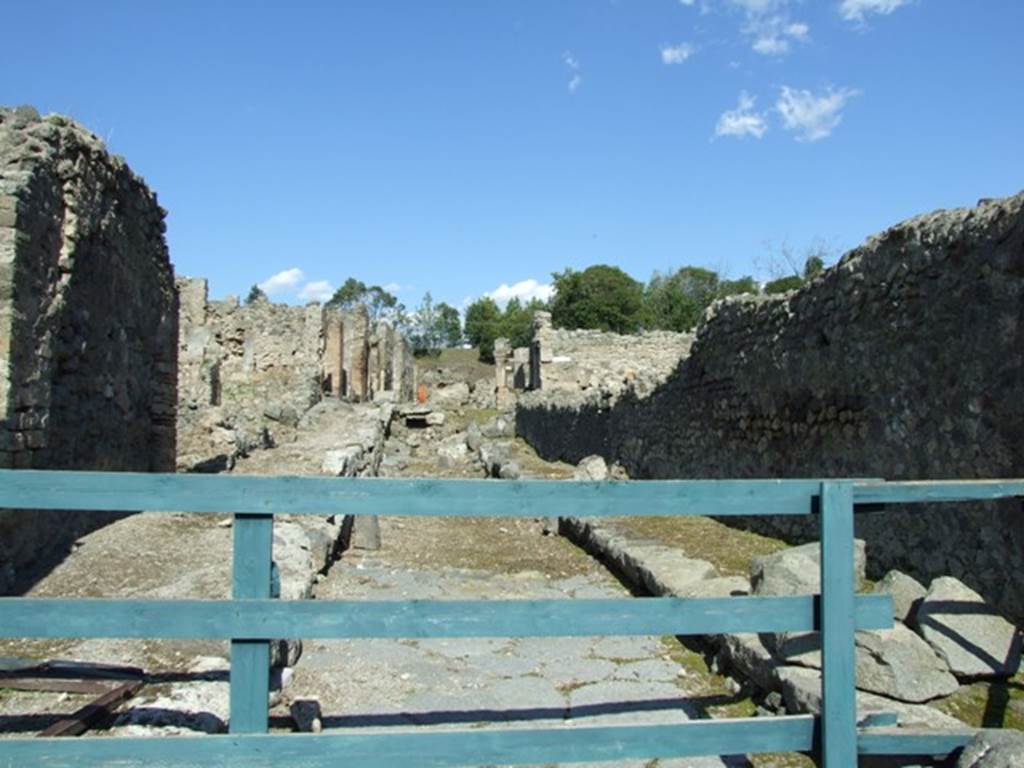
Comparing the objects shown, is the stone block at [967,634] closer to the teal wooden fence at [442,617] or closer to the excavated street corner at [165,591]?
the teal wooden fence at [442,617]

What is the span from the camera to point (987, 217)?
4828mm

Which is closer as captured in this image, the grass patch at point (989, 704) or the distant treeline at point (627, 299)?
the grass patch at point (989, 704)

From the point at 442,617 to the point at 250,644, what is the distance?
0.61 m

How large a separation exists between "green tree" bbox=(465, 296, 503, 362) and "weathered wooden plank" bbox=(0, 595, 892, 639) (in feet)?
228

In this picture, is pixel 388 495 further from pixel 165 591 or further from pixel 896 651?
pixel 165 591

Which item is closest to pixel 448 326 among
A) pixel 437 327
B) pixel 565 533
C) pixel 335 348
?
pixel 437 327

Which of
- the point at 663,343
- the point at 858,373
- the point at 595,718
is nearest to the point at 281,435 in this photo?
the point at 858,373

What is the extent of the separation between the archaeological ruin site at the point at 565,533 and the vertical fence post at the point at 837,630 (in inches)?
0.8

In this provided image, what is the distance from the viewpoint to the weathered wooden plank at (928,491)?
2.98 meters

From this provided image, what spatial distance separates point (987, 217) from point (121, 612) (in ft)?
15.8

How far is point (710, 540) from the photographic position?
7.46 m

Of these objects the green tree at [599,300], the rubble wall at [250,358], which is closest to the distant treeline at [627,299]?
the green tree at [599,300]

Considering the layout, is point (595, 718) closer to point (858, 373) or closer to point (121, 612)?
point (121, 612)

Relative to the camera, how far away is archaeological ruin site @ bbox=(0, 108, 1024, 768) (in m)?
3.23
